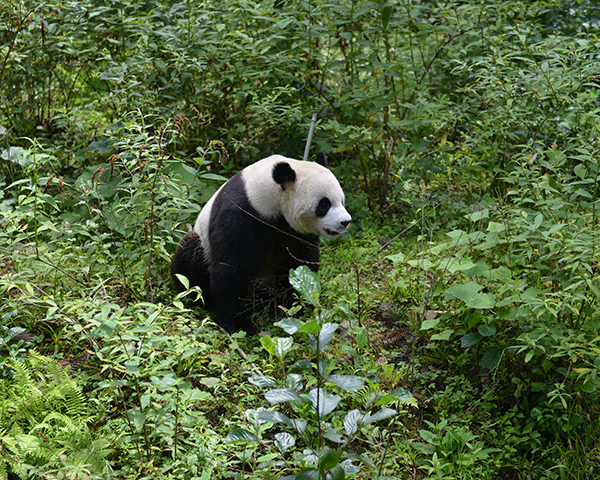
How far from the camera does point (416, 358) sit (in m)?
3.57

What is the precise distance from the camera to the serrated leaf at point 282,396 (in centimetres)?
232

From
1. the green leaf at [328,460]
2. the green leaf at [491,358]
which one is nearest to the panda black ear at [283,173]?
the green leaf at [491,358]

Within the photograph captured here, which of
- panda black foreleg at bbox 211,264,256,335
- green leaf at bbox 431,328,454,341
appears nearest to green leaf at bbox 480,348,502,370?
green leaf at bbox 431,328,454,341

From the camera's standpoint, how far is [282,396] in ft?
7.70

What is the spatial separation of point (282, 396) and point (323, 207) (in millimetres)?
1890

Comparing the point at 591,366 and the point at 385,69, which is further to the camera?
the point at 385,69

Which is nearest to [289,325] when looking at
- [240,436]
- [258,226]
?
[240,436]

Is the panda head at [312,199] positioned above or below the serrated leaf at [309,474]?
above

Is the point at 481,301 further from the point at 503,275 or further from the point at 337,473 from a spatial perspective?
the point at 337,473

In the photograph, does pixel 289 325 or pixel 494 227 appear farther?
pixel 494 227

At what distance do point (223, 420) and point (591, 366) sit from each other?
2.05 m

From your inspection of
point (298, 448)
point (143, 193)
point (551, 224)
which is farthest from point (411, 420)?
point (143, 193)

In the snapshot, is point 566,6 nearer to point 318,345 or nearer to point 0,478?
point 318,345

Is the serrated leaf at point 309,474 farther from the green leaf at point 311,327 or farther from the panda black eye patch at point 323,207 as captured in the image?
the panda black eye patch at point 323,207
